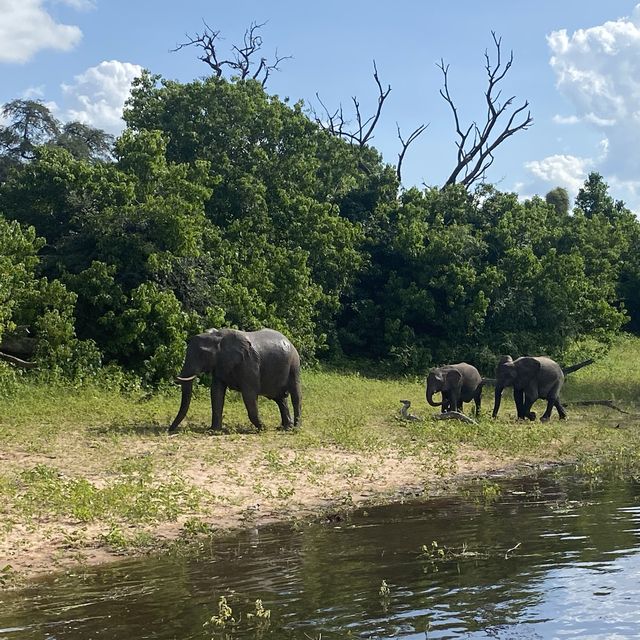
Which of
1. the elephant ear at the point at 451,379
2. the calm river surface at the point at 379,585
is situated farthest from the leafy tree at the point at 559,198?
the calm river surface at the point at 379,585

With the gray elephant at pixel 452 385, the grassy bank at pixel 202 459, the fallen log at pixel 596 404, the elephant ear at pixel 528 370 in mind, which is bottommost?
the grassy bank at pixel 202 459

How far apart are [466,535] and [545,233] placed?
2883cm

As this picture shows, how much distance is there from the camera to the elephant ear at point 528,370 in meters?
22.9

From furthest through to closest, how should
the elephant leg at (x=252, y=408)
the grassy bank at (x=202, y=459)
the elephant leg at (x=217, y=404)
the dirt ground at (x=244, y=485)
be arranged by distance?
the elephant leg at (x=252, y=408), the elephant leg at (x=217, y=404), the grassy bank at (x=202, y=459), the dirt ground at (x=244, y=485)

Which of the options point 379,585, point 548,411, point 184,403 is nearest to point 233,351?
point 184,403

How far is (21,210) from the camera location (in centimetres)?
2594

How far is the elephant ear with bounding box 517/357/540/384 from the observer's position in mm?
22875

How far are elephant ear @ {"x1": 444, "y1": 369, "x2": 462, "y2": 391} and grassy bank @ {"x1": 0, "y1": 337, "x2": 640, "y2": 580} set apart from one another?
1034 mm

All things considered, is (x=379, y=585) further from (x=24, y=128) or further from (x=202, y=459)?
(x=24, y=128)

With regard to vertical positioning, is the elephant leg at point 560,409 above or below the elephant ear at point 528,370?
below

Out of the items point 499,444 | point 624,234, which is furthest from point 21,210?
point 624,234

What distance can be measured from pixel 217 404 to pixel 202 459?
335 cm

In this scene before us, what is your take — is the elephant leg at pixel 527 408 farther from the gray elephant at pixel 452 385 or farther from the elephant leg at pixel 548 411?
the gray elephant at pixel 452 385

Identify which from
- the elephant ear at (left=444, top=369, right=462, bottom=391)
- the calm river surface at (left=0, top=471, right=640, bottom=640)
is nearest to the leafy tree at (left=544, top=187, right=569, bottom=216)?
the elephant ear at (left=444, top=369, right=462, bottom=391)
